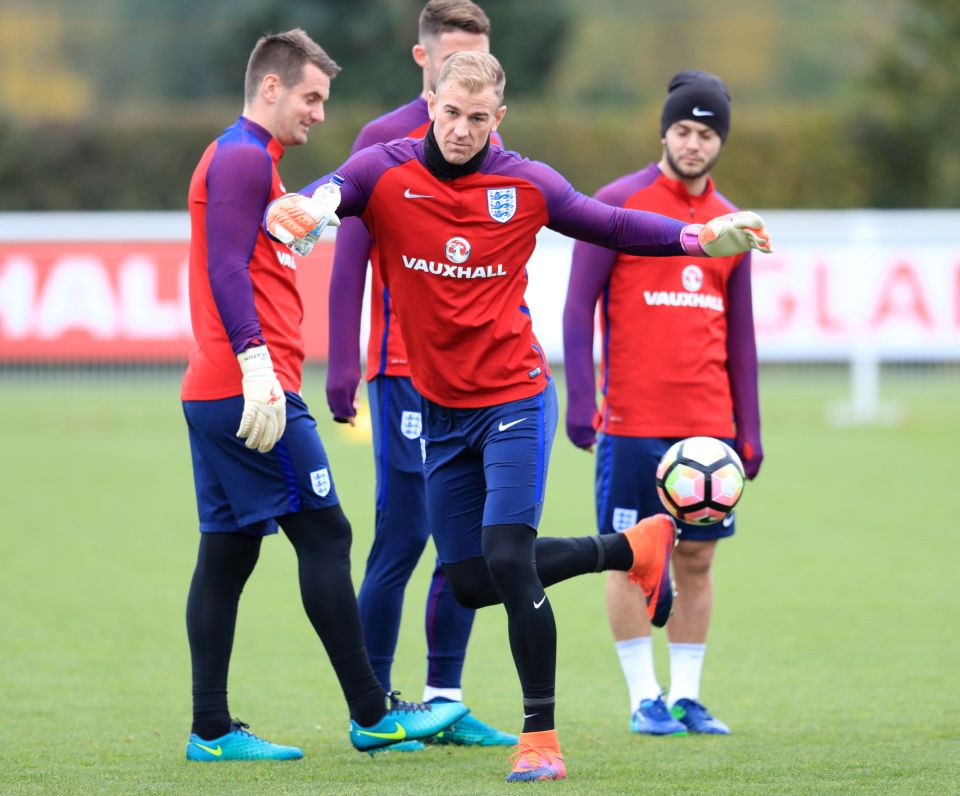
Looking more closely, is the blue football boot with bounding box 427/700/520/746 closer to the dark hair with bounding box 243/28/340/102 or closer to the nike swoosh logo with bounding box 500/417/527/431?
the nike swoosh logo with bounding box 500/417/527/431

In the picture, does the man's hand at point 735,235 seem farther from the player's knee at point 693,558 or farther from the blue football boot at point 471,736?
the blue football boot at point 471,736

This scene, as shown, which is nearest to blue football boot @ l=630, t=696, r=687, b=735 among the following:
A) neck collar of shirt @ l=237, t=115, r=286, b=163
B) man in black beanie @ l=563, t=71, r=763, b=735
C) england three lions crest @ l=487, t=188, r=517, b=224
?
man in black beanie @ l=563, t=71, r=763, b=735

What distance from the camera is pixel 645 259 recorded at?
247 inches

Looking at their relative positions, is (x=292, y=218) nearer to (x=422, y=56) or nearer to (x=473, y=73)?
(x=473, y=73)

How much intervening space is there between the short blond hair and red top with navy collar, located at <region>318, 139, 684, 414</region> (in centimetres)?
26

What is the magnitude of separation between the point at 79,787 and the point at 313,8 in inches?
1397

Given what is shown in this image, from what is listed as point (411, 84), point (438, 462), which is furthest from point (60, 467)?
point (411, 84)

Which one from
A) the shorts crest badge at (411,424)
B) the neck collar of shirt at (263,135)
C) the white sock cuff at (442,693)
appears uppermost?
the neck collar of shirt at (263,135)

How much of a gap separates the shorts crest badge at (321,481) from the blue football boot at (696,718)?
176cm

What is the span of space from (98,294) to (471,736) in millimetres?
11502

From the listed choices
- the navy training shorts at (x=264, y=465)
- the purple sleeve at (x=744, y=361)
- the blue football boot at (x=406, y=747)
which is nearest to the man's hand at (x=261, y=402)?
the navy training shorts at (x=264, y=465)

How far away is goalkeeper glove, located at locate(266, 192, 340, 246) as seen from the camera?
4.76 m

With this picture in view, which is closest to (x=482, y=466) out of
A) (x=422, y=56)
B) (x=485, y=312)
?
(x=485, y=312)

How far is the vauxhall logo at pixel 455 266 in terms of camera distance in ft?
16.9
